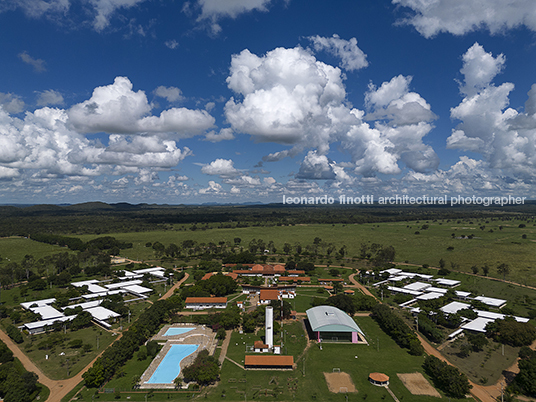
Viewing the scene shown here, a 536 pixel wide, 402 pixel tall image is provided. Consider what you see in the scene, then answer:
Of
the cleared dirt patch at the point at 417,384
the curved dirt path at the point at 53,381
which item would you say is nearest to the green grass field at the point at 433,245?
the cleared dirt patch at the point at 417,384

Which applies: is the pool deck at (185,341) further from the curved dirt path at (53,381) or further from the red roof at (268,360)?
the curved dirt path at (53,381)

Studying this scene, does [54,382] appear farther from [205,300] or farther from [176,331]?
[205,300]

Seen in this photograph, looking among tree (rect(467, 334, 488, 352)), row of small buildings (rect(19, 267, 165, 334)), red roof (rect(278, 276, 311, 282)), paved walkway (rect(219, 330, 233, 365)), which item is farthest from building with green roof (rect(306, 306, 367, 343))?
row of small buildings (rect(19, 267, 165, 334))

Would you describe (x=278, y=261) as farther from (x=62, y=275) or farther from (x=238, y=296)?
(x=62, y=275)

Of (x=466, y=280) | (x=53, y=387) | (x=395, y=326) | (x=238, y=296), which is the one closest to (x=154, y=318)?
(x=53, y=387)

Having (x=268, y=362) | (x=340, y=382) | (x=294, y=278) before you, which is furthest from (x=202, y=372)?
(x=294, y=278)

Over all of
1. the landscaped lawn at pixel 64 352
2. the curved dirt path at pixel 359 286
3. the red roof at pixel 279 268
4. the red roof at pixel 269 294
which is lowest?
the landscaped lawn at pixel 64 352
